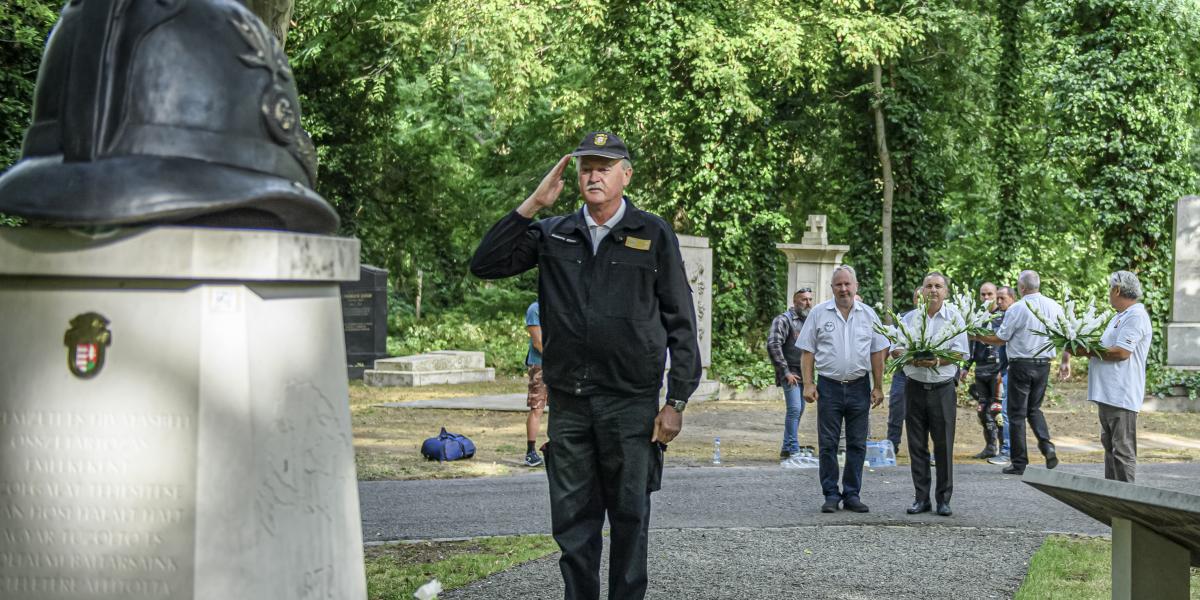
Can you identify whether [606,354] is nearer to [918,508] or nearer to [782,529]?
[782,529]

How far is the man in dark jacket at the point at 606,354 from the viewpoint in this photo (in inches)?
197

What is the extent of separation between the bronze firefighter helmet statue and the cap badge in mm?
241

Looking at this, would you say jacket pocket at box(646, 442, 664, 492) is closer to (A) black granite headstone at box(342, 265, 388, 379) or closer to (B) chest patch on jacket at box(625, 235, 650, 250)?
(B) chest patch on jacket at box(625, 235, 650, 250)

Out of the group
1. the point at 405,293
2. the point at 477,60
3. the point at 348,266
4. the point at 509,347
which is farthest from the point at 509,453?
the point at 405,293

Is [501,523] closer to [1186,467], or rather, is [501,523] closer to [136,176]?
[136,176]

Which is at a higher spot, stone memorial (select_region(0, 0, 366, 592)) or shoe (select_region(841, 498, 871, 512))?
stone memorial (select_region(0, 0, 366, 592))

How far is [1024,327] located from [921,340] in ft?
9.91

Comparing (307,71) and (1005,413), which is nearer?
(1005,413)

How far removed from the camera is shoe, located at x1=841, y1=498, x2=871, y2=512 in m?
9.85

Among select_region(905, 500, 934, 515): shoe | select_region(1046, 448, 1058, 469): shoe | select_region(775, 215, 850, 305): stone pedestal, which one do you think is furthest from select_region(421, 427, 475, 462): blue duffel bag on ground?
select_region(775, 215, 850, 305): stone pedestal

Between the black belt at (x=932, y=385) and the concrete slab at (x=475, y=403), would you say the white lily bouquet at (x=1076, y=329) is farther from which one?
the concrete slab at (x=475, y=403)

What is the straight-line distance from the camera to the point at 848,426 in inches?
402

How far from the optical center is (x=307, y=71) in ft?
97.0

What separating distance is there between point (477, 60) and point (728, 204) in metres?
5.75
